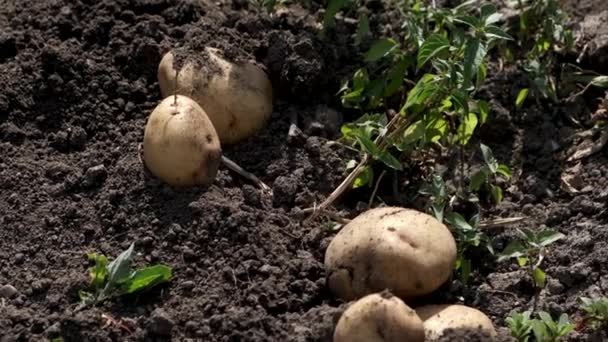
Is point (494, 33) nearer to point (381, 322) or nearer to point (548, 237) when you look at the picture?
point (548, 237)

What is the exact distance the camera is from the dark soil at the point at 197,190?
3.16m

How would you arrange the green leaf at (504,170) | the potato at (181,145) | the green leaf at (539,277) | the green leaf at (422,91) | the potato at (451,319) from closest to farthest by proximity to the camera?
the potato at (451,319), the green leaf at (539,277), the potato at (181,145), the green leaf at (422,91), the green leaf at (504,170)

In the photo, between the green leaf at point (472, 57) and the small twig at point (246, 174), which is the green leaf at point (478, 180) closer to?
the green leaf at point (472, 57)

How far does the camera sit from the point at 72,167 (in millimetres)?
3559

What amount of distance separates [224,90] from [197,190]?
37 cm

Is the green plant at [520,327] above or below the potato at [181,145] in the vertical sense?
below

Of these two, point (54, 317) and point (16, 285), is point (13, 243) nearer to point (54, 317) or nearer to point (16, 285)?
point (16, 285)

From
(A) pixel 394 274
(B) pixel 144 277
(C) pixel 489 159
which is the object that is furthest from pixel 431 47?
(B) pixel 144 277

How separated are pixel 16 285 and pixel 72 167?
17.9 inches

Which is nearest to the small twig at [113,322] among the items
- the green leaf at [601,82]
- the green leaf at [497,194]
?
the green leaf at [497,194]

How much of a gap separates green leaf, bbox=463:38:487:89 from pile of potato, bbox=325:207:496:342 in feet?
1.50

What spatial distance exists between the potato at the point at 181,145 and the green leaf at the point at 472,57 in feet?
2.46

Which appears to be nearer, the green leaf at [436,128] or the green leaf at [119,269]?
the green leaf at [119,269]

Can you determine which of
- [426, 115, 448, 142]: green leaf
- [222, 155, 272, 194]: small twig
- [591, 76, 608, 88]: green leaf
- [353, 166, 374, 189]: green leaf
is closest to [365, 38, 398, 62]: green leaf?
[426, 115, 448, 142]: green leaf
